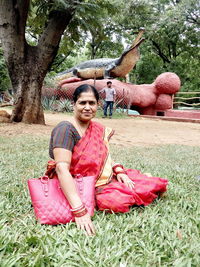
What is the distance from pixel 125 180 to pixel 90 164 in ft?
1.07

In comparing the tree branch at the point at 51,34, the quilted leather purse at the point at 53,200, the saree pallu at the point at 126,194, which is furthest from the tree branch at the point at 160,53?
the quilted leather purse at the point at 53,200

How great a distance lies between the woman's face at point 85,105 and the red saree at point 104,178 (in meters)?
0.13

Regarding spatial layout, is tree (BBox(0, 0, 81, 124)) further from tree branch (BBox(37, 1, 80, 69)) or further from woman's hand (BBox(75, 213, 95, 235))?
woman's hand (BBox(75, 213, 95, 235))

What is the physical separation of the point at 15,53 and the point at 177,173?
5087 mm

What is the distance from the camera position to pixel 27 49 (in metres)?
6.92

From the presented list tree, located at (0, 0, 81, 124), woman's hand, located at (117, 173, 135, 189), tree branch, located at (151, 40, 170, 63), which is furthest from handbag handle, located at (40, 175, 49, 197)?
tree branch, located at (151, 40, 170, 63)

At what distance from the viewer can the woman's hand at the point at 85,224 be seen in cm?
164

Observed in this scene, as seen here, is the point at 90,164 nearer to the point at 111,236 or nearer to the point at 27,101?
the point at 111,236

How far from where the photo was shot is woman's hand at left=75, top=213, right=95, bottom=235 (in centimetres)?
164

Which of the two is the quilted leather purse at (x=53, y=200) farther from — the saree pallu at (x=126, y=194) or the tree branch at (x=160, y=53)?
the tree branch at (x=160, y=53)

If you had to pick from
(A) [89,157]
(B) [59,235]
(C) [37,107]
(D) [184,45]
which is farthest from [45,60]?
(D) [184,45]

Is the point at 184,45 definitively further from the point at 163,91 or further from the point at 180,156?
the point at 180,156

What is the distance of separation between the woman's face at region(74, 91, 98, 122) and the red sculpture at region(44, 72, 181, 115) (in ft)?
40.3

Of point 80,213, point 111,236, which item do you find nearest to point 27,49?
point 80,213
